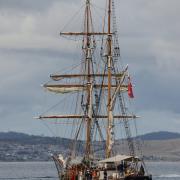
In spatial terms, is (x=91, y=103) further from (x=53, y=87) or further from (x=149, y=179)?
(x=149, y=179)

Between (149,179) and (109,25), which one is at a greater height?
(109,25)

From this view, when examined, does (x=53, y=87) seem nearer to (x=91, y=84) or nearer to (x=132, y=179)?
(x=91, y=84)

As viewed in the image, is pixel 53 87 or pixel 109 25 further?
pixel 53 87

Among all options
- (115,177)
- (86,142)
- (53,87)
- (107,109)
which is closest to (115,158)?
(115,177)

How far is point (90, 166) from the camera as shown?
116 metres

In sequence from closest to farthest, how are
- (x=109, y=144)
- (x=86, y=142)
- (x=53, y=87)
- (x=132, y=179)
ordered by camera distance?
(x=132, y=179) < (x=109, y=144) < (x=86, y=142) < (x=53, y=87)

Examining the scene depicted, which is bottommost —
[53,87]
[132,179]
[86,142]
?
[132,179]

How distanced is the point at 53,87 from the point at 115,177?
117 ft

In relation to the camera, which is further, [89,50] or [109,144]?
[89,50]

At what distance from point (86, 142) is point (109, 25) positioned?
1787 cm

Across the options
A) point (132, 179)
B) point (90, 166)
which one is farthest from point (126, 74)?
point (132, 179)

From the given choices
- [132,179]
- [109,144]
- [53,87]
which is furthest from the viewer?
[53,87]

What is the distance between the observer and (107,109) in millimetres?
114812

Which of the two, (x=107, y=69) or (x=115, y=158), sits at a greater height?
(x=107, y=69)
